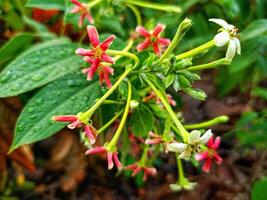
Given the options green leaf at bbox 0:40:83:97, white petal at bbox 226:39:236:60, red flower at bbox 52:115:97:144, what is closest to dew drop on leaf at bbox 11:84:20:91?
green leaf at bbox 0:40:83:97

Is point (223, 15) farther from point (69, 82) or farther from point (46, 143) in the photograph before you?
point (46, 143)

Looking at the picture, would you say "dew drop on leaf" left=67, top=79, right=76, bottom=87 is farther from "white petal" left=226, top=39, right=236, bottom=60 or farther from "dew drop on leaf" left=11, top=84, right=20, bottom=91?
"white petal" left=226, top=39, right=236, bottom=60

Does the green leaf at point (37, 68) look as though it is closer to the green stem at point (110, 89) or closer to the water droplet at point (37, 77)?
the water droplet at point (37, 77)

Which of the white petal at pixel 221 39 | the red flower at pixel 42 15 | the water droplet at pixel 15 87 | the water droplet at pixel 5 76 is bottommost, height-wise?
the red flower at pixel 42 15

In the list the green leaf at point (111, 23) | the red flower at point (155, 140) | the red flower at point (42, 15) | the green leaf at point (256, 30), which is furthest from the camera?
the red flower at point (42, 15)

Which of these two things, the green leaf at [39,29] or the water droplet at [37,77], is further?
the green leaf at [39,29]

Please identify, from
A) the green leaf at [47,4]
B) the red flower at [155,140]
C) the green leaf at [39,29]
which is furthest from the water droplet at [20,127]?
the green leaf at [39,29]
